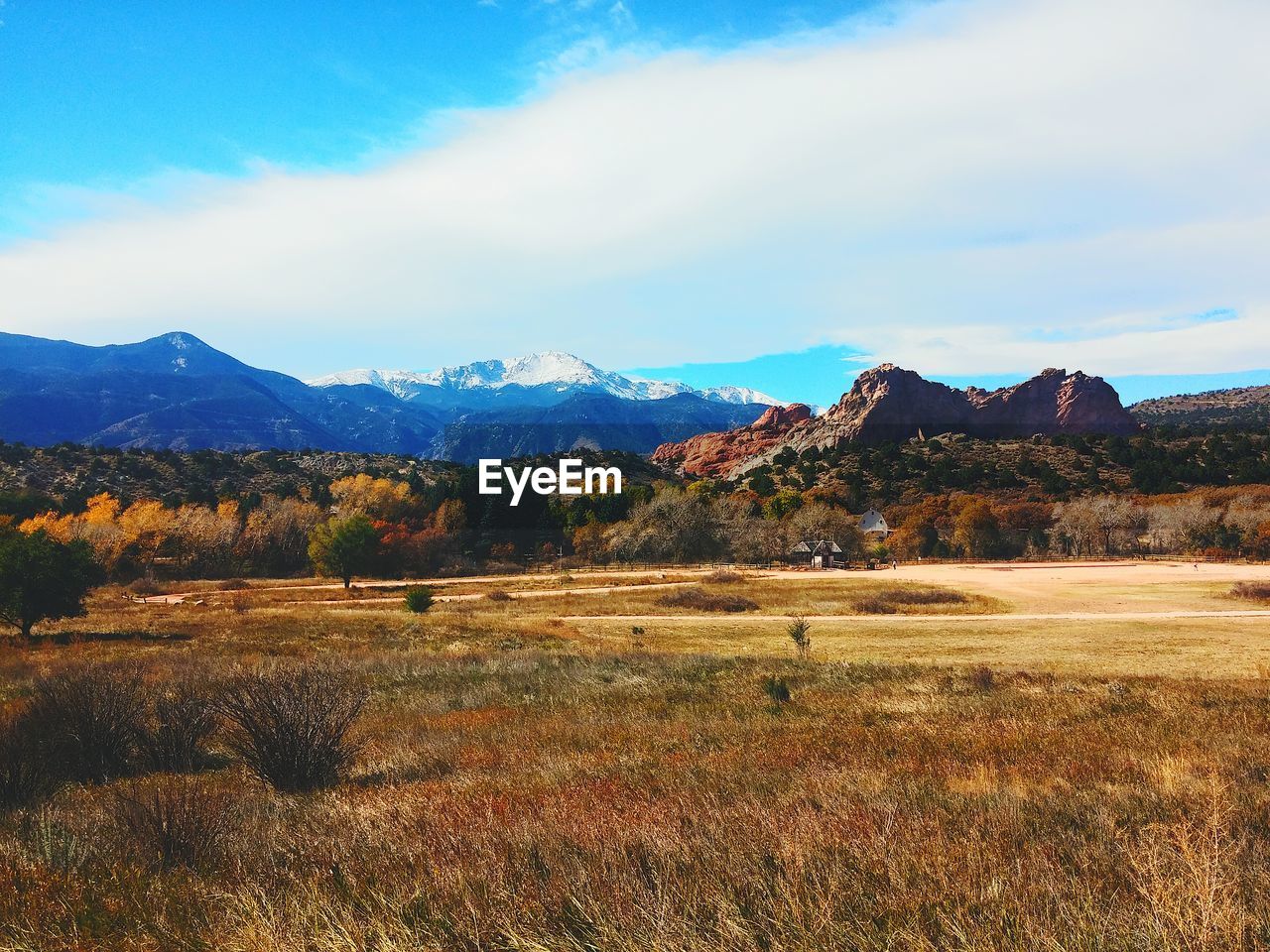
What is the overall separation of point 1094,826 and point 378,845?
5.99 meters

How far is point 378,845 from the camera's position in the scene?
5781 mm

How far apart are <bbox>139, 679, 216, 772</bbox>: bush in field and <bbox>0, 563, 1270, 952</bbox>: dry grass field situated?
0.93 ft

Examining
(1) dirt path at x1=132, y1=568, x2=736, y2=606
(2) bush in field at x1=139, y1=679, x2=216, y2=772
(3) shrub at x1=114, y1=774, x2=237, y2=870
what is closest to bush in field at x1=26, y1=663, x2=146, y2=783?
(2) bush in field at x1=139, y1=679, x2=216, y2=772

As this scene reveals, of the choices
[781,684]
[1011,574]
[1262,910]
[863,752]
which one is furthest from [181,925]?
[1011,574]

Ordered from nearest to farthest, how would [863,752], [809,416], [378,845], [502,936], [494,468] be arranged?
[502,936]
[378,845]
[863,752]
[494,468]
[809,416]

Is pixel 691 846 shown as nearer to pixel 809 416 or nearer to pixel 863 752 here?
pixel 863 752

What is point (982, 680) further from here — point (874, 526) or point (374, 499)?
point (374, 499)

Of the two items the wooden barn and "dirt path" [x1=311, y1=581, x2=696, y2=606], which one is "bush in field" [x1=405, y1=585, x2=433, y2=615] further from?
the wooden barn

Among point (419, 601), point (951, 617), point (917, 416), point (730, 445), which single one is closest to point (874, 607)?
point (951, 617)

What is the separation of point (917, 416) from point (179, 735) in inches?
6917

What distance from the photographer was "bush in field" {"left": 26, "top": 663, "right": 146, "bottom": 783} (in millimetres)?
9852

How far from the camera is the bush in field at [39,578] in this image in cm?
3022

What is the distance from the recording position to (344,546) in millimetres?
66625

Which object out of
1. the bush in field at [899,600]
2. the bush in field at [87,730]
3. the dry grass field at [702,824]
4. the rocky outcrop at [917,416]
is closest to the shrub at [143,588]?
the dry grass field at [702,824]
